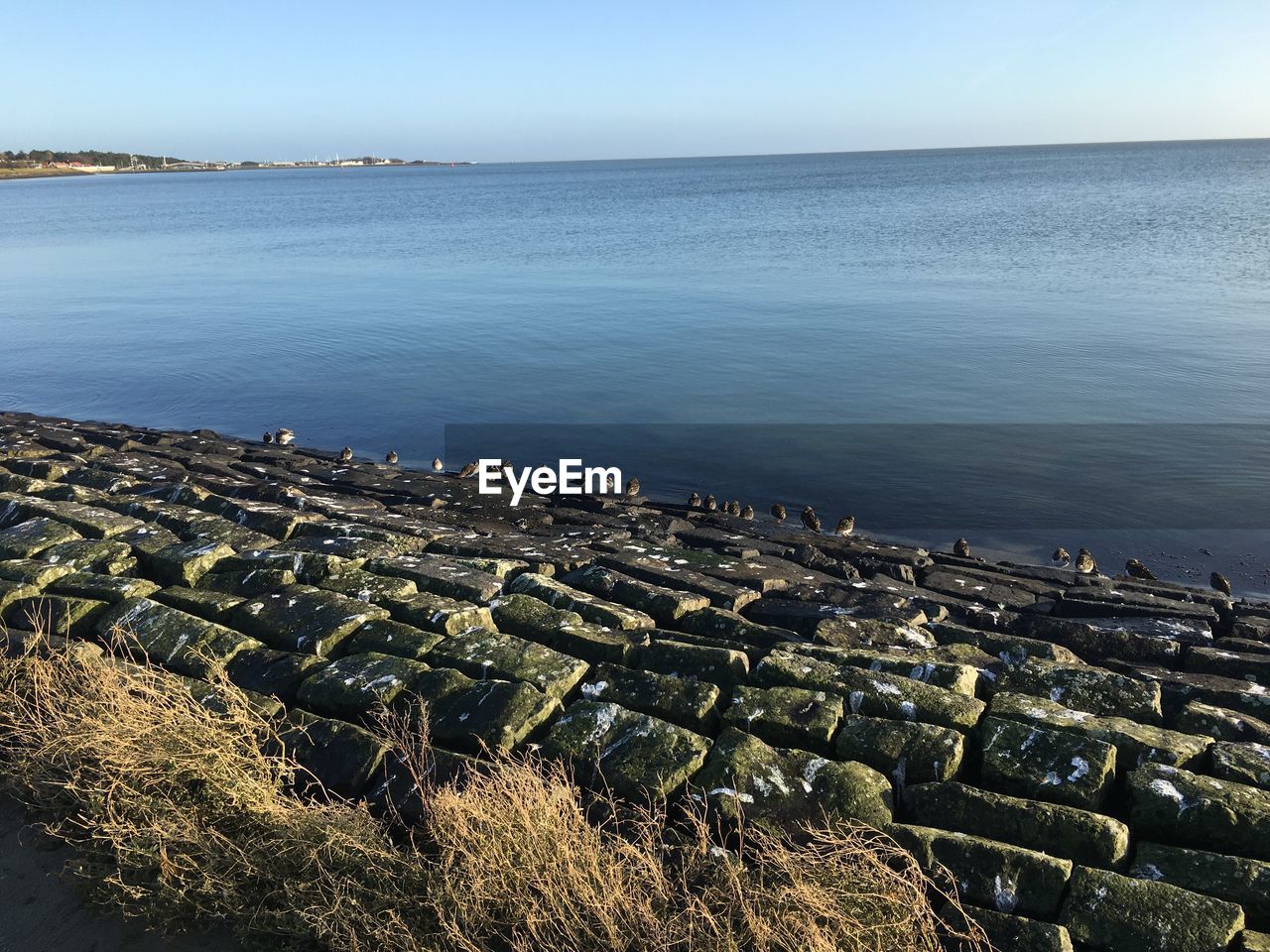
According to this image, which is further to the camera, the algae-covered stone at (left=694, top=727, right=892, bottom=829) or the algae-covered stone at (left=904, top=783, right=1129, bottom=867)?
the algae-covered stone at (left=694, top=727, right=892, bottom=829)

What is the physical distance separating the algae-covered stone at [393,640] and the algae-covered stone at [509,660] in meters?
0.09

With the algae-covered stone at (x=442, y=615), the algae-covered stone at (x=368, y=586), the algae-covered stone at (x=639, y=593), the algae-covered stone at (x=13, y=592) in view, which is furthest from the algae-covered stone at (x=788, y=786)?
the algae-covered stone at (x=13, y=592)

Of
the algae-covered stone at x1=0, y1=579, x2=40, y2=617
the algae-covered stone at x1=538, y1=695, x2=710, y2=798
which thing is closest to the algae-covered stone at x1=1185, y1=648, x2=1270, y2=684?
the algae-covered stone at x1=538, y1=695, x2=710, y2=798

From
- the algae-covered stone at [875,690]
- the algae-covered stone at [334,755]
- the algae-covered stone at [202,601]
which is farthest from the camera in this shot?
the algae-covered stone at [202,601]

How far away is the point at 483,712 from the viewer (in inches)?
203

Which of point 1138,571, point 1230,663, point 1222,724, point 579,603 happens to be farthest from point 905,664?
point 1138,571

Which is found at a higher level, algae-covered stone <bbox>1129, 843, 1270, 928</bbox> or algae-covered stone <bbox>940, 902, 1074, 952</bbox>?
algae-covered stone <bbox>1129, 843, 1270, 928</bbox>

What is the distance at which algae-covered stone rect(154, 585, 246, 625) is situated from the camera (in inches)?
263

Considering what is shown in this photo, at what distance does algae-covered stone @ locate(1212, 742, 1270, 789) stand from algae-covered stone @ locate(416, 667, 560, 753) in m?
3.53

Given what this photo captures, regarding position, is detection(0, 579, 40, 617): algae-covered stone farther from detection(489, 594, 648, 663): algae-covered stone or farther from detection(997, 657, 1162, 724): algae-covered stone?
detection(997, 657, 1162, 724): algae-covered stone

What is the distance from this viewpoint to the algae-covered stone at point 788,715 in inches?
195

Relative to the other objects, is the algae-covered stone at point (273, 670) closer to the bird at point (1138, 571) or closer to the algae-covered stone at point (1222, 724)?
the algae-covered stone at point (1222, 724)

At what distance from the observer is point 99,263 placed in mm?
45312

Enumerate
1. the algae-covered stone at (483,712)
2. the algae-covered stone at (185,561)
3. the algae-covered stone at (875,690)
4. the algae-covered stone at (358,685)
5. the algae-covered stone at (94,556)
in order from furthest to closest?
the algae-covered stone at (94,556) → the algae-covered stone at (185,561) → the algae-covered stone at (358,685) → the algae-covered stone at (875,690) → the algae-covered stone at (483,712)
